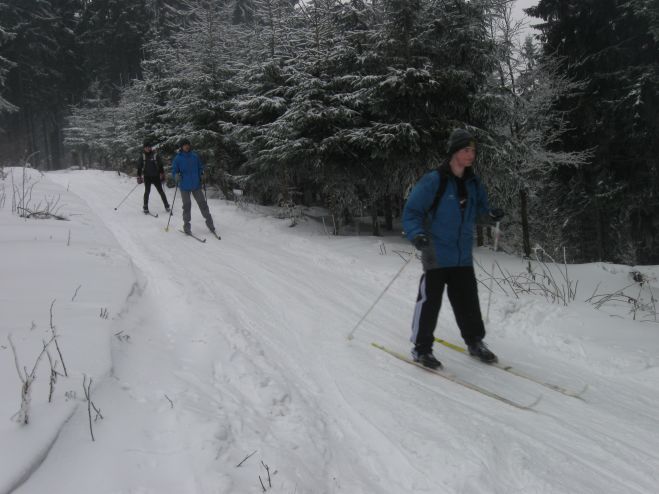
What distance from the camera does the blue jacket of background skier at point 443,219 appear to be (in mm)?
4199

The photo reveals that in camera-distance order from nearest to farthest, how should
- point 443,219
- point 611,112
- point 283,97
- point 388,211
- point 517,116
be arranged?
point 443,219, point 517,116, point 283,97, point 611,112, point 388,211

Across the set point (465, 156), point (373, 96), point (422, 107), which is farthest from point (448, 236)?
point (373, 96)

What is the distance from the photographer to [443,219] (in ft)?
14.0

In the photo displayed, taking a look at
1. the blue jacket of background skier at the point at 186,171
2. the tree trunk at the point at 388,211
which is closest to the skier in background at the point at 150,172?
the blue jacket of background skier at the point at 186,171

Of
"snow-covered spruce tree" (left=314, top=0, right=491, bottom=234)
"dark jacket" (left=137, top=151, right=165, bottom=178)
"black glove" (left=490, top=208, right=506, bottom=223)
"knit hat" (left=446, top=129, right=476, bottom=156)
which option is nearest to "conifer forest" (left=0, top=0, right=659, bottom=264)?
"snow-covered spruce tree" (left=314, top=0, right=491, bottom=234)

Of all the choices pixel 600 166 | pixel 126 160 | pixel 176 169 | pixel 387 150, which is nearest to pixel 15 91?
pixel 126 160

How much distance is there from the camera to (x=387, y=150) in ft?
32.1

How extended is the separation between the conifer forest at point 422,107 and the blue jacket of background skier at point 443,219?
9.73 feet

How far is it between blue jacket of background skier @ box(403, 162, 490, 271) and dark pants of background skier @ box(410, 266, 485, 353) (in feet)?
0.37

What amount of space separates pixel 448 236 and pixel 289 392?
2.11 m

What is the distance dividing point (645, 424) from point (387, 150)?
7.39 metres

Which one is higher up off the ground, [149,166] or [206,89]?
[206,89]

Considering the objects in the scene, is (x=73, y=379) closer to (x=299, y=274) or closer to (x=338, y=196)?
(x=299, y=274)

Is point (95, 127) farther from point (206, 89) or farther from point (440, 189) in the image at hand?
point (440, 189)
